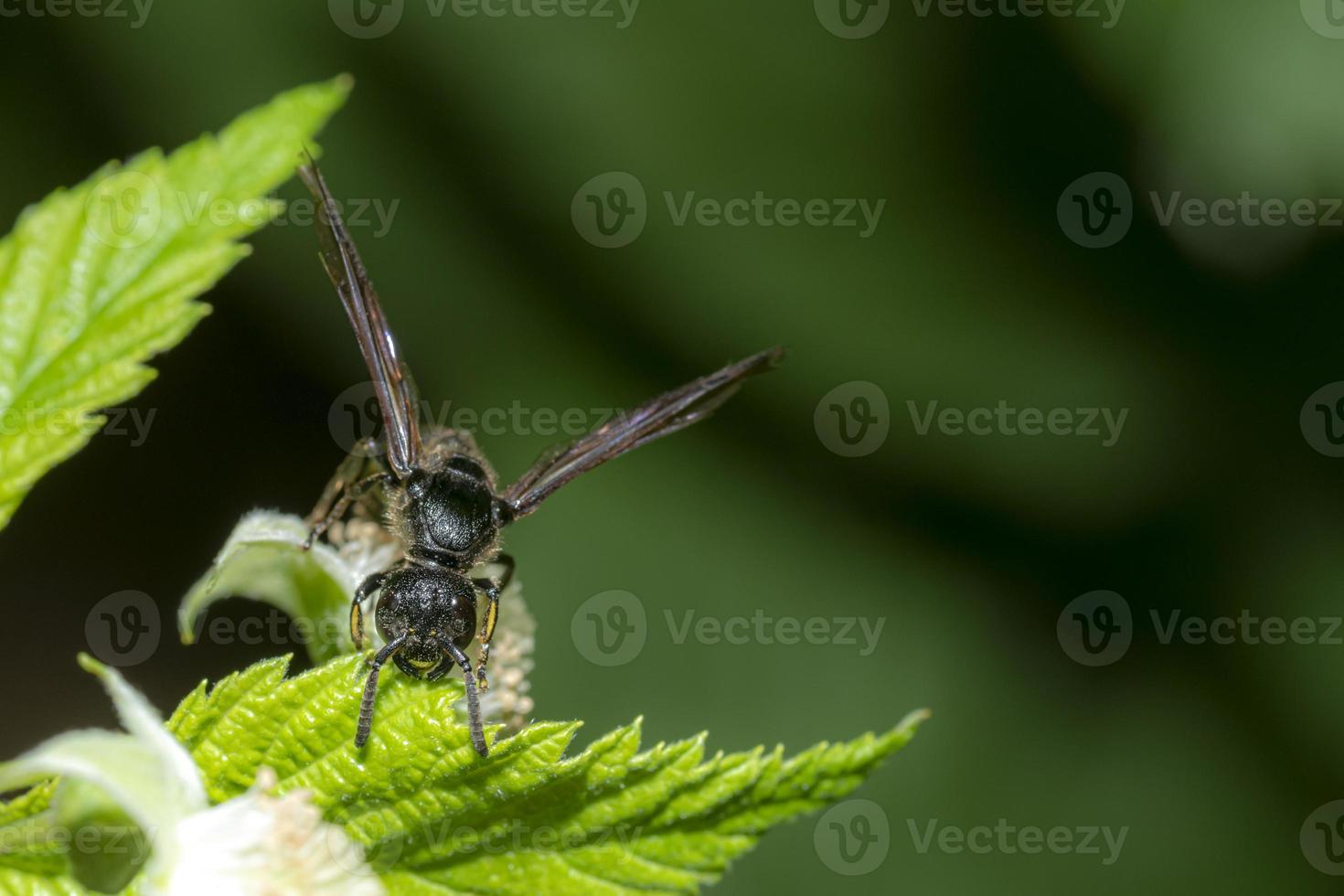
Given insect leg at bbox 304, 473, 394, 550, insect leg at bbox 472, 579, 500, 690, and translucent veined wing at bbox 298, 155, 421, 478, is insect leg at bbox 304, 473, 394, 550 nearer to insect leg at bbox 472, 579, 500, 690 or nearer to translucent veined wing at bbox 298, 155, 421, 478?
translucent veined wing at bbox 298, 155, 421, 478

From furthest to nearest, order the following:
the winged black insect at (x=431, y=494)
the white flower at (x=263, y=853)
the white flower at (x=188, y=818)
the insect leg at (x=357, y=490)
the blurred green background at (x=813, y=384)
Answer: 1. the blurred green background at (x=813, y=384)
2. the insect leg at (x=357, y=490)
3. the winged black insect at (x=431, y=494)
4. the white flower at (x=263, y=853)
5. the white flower at (x=188, y=818)

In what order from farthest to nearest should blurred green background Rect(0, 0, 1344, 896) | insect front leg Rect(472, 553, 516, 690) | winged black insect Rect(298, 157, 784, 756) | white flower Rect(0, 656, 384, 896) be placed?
blurred green background Rect(0, 0, 1344, 896) < insect front leg Rect(472, 553, 516, 690) < winged black insect Rect(298, 157, 784, 756) < white flower Rect(0, 656, 384, 896)

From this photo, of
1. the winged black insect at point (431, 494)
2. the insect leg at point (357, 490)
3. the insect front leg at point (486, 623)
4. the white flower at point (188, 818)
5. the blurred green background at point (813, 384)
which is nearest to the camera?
the white flower at point (188, 818)

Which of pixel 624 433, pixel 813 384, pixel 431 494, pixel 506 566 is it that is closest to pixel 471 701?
pixel 431 494

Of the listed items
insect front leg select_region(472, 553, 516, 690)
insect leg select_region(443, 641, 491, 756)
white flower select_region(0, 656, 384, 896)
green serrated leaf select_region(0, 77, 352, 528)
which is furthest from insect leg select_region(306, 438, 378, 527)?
white flower select_region(0, 656, 384, 896)

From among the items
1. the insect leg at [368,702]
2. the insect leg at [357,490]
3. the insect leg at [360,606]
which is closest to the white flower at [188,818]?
the insect leg at [368,702]

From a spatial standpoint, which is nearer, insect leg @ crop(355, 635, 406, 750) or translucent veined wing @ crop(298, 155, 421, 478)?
insect leg @ crop(355, 635, 406, 750)

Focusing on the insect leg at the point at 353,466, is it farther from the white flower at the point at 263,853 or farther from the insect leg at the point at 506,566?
the white flower at the point at 263,853
